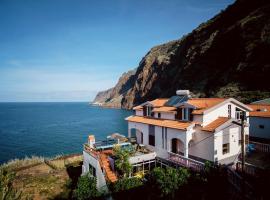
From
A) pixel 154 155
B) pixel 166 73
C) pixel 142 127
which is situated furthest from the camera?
pixel 166 73

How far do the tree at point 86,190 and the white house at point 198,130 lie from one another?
8.38 meters

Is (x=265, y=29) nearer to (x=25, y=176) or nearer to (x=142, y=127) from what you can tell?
(x=142, y=127)

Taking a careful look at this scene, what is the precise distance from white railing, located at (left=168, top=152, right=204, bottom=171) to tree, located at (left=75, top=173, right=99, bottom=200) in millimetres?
8521

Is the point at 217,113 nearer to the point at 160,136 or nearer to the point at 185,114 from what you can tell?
the point at 185,114

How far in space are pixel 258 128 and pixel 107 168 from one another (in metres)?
21.5

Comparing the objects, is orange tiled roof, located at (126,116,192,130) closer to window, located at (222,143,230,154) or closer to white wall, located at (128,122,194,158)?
white wall, located at (128,122,194,158)

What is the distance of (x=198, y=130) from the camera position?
72.2 ft

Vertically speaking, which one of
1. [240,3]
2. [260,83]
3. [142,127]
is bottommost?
[142,127]

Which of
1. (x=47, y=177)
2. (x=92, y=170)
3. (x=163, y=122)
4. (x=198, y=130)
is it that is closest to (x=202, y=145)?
(x=198, y=130)

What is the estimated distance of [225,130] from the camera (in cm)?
2150

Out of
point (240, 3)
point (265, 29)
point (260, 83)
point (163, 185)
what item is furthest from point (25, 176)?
point (240, 3)

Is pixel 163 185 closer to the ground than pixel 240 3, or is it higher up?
closer to the ground

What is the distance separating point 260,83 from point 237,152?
4144 cm

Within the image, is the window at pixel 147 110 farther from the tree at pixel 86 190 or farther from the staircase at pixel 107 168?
the tree at pixel 86 190
